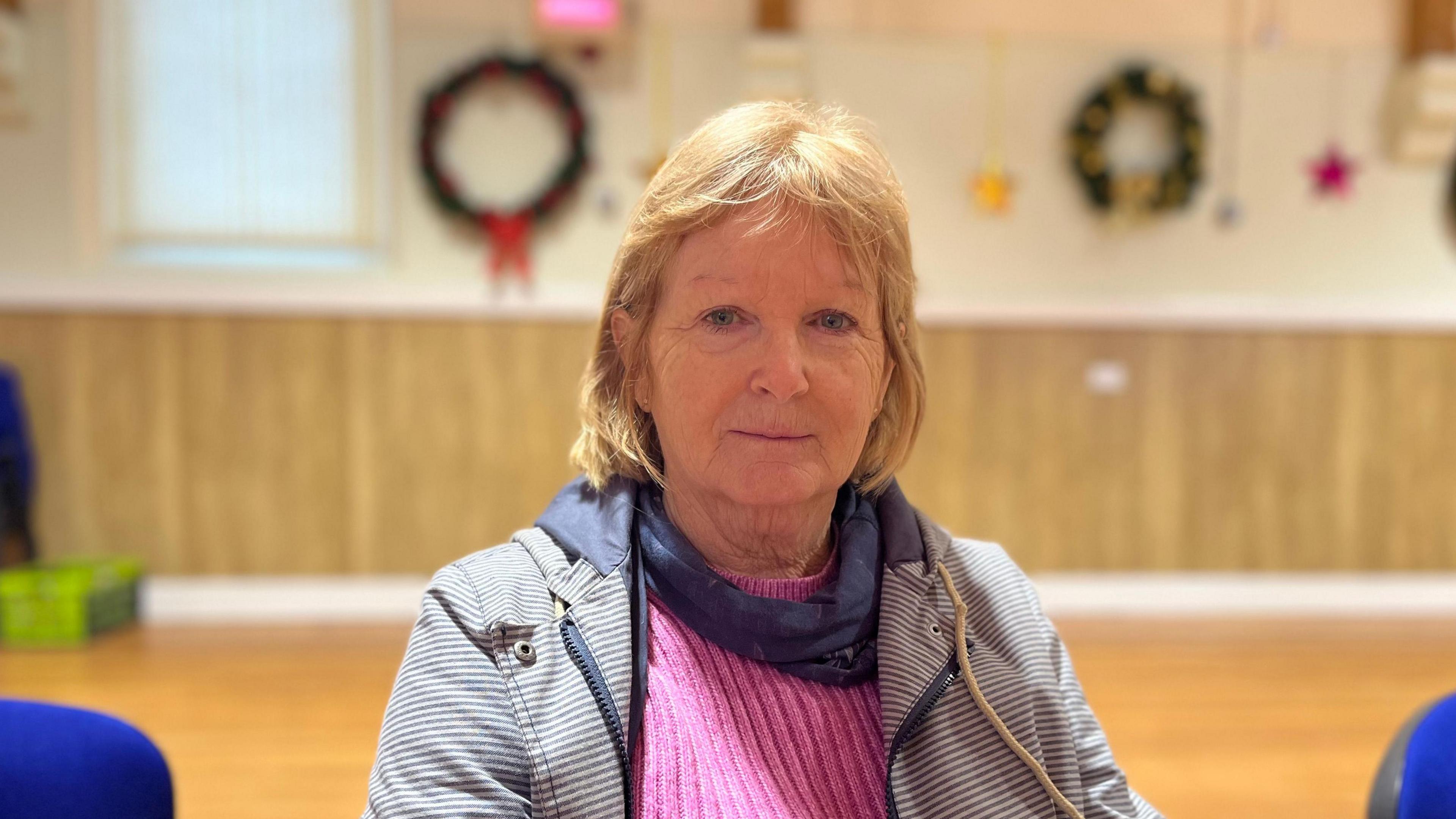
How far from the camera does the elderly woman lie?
1036 millimetres

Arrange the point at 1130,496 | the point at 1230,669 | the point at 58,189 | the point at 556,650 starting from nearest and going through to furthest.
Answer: the point at 556,650 < the point at 1230,669 < the point at 58,189 < the point at 1130,496

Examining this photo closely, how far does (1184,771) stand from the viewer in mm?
2887

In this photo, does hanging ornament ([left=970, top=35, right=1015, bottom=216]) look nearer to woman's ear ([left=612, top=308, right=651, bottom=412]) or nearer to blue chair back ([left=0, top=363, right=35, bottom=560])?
woman's ear ([left=612, top=308, right=651, bottom=412])

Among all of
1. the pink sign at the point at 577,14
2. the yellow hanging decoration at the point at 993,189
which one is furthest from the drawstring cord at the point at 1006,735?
the pink sign at the point at 577,14

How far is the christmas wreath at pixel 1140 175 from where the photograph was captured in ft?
15.8

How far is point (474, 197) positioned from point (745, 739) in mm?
3995

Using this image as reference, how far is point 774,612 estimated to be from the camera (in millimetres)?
1131

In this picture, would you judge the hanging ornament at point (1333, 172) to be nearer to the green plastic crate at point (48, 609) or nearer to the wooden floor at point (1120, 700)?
the wooden floor at point (1120, 700)

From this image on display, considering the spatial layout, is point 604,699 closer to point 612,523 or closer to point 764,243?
point 612,523

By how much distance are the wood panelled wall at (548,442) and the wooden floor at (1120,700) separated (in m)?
0.44

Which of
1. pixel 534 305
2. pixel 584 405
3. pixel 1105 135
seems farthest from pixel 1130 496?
pixel 584 405

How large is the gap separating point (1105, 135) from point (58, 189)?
14.5 ft

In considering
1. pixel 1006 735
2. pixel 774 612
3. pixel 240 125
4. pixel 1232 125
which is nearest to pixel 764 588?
pixel 774 612

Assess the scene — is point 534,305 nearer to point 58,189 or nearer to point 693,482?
point 58,189
